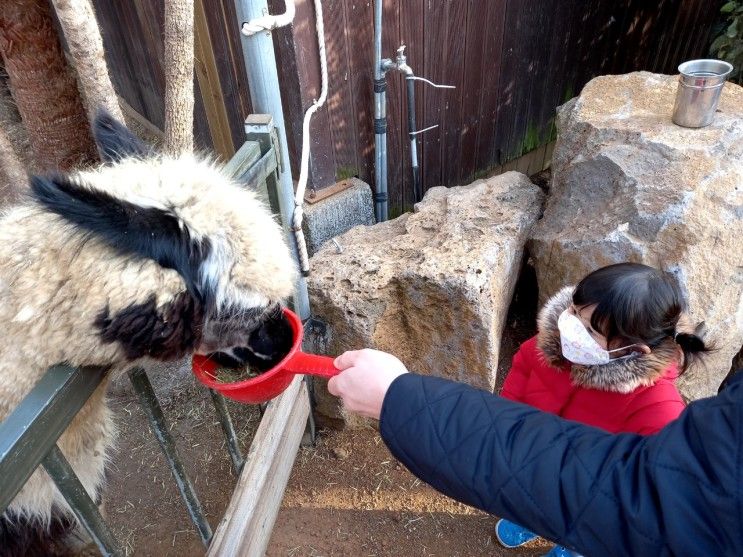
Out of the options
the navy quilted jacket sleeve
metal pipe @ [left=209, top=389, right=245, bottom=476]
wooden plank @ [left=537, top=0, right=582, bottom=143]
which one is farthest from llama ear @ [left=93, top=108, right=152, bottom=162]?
wooden plank @ [left=537, top=0, right=582, bottom=143]

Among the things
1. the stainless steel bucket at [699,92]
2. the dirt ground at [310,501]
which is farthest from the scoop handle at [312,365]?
the stainless steel bucket at [699,92]

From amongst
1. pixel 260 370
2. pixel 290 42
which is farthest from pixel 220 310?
pixel 290 42

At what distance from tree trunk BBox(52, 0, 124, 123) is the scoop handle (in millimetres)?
1421

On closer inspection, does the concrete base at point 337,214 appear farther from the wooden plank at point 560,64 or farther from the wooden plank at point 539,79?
the wooden plank at point 560,64

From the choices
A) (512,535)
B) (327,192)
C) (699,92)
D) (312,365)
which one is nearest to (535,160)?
(699,92)

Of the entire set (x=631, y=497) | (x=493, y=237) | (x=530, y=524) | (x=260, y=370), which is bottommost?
(x=493, y=237)

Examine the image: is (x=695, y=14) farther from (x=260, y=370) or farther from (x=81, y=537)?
(x=81, y=537)

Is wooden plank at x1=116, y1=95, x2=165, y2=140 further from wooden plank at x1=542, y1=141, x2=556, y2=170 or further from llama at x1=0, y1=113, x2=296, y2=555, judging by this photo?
llama at x1=0, y1=113, x2=296, y2=555

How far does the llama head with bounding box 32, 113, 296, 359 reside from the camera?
132 centimetres

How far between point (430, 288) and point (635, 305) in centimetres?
111

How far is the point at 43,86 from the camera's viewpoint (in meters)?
3.08

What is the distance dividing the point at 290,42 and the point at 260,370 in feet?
6.69

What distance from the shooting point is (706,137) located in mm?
3041

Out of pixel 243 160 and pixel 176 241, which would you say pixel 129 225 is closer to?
pixel 176 241
